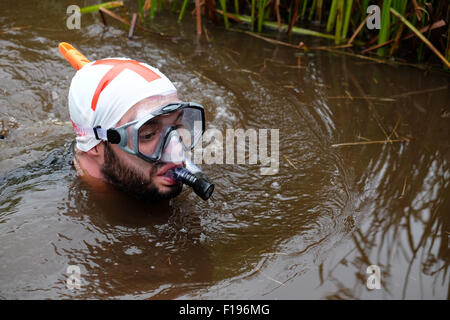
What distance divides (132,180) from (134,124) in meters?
0.37

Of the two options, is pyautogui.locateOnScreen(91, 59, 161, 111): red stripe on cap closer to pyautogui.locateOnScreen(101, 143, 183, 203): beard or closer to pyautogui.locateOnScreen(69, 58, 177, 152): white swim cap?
pyautogui.locateOnScreen(69, 58, 177, 152): white swim cap

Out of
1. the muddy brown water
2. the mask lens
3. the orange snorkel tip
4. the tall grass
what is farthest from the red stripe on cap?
the tall grass

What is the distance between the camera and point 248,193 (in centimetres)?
329

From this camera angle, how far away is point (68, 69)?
4.68 m

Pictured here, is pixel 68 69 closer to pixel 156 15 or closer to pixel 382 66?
pixel 156 15

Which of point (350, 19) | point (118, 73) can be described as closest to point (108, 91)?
point (118, 73)

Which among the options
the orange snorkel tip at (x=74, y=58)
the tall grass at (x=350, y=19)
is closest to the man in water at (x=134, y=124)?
the orange snorkel tip at (x=74, y=58)

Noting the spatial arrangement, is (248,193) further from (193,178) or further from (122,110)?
(122,110)

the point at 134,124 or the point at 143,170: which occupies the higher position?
the point at 134,124

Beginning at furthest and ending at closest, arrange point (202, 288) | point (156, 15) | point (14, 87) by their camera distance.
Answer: point (156, 15), point (14, 87), point (202, 288)

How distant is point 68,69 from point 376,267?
11.1 feet

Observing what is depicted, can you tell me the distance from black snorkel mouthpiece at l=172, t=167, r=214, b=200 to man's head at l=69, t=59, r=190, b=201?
57 millimetres

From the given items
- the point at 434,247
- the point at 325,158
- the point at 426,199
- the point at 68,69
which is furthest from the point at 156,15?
the point at 434,247

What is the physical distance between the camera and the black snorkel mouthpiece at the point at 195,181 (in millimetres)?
2756
